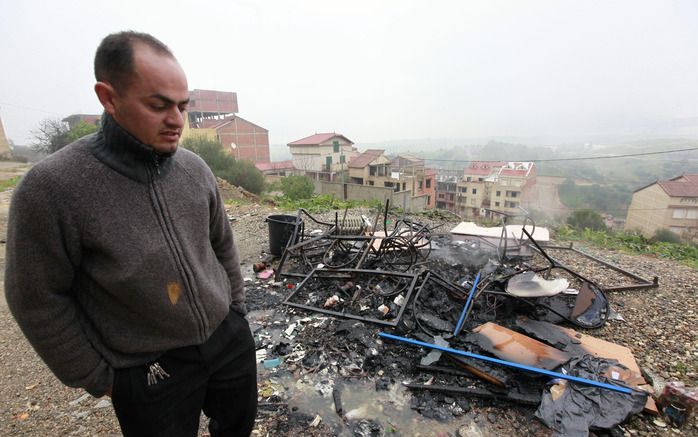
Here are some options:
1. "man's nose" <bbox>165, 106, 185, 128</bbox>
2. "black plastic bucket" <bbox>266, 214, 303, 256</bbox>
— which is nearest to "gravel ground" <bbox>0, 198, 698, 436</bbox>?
"man's nose" <bbox>165, 106, 185, 128</bbox>

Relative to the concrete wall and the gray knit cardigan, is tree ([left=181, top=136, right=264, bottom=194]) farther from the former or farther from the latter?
the gray knit cardigan

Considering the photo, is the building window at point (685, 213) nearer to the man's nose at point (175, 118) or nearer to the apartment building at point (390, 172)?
the apartment building at point (390, 172)

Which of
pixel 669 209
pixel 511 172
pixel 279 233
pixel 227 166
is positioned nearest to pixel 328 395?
pixel 279 233

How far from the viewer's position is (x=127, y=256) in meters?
0.98

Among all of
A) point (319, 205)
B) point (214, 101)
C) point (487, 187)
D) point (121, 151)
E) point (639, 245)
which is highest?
point (214, 101)

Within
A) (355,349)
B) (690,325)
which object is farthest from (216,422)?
(690,325)

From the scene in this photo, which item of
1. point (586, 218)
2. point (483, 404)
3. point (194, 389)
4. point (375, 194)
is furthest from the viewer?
point (375, 194)

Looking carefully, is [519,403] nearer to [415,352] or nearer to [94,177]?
[415,352]

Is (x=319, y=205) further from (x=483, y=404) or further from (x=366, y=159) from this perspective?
(x=366, y=159)

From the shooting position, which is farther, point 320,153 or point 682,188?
point 320,153

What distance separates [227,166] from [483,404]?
17.3 m

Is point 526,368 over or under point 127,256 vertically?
under

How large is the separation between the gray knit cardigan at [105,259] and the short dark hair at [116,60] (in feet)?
0.43

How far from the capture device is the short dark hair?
91cm
